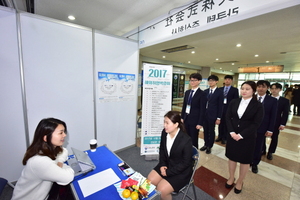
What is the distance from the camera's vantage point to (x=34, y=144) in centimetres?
111

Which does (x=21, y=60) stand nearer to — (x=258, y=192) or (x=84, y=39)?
(x=84, y=39)

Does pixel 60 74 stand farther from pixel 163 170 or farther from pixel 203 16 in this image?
pixel 203 16

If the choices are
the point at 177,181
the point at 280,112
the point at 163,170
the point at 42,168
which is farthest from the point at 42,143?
the point at 280,112

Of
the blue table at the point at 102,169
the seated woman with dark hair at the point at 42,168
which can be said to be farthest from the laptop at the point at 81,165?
the seated woman with dark hair at the point at 42,168

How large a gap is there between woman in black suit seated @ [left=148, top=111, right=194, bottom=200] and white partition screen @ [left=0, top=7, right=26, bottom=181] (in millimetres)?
2125

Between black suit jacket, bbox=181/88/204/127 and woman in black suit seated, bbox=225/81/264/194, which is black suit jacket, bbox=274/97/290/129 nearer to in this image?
woman in black suit seated, bbox=225/81/264/194

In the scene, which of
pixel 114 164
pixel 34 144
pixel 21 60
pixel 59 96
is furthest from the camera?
pixel 59 96

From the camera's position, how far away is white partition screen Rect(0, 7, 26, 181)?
1.74 m

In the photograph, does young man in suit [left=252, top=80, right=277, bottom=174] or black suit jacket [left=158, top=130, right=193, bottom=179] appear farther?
young man in suit [left=252, top=80, right=277, bottom=174]

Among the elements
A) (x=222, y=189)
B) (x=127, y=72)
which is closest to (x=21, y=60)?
(x=127, y=72)

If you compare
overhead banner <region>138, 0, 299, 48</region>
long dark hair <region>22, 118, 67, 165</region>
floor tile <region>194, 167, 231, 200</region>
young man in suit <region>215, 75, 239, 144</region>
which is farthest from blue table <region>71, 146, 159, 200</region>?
young man in suit <region>215, 75, 239, 144</region>

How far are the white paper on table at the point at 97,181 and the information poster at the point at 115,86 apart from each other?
165 centimetres

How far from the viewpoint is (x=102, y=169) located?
1.33 metres

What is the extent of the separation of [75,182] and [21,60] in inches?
74.8
